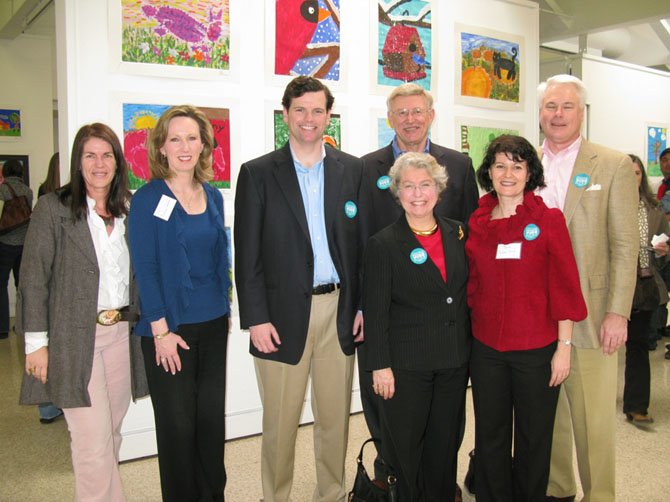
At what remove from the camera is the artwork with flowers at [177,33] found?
10.4ft

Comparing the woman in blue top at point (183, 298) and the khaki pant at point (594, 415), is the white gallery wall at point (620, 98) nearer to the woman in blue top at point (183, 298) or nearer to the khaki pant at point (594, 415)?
the khaki pant at point (594, 415)

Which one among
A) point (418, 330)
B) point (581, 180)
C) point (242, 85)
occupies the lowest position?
point (418, 330)

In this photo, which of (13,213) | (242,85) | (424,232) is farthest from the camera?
(13,213)

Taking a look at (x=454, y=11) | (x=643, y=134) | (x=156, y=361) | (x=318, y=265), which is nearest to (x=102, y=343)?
(x=156, y=361)

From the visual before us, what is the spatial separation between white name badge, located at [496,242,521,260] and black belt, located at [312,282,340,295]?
0.72 metres

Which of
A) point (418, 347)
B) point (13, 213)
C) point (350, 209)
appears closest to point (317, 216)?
point (350, 209)

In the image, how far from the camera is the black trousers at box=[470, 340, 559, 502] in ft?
7.39

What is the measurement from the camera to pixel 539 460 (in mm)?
2311

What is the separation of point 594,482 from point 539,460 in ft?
1.42

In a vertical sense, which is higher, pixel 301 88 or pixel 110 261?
pixel 301 88

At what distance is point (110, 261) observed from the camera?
2.30 m

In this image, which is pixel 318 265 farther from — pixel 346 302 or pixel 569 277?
pixel 569 277

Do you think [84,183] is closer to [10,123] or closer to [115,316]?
[115,316]

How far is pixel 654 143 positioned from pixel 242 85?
6.01m
